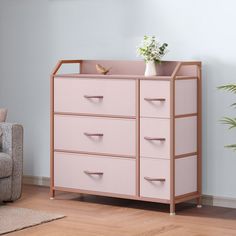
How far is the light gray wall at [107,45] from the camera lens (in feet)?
17.5

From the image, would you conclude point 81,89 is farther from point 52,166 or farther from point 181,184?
point 181,184

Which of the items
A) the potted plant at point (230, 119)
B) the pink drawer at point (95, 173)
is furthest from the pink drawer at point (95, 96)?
the potted plant at point (230, 119)

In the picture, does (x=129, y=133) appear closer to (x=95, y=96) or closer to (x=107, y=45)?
(x=95, y=96)

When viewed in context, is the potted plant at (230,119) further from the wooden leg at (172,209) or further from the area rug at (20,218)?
the area rug at (20,218)

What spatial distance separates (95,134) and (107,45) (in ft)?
2.69

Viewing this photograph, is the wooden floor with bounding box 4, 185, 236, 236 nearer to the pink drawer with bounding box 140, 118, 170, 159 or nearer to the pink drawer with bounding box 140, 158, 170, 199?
the pink drawer with bounding box 140, 158, 170, 199

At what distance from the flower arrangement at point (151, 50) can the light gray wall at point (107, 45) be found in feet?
0.64

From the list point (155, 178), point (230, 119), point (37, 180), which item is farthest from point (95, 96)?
point (37, 180)

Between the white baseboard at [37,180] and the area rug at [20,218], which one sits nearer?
the area rug at [20,218]

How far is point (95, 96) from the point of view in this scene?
5.39 metres

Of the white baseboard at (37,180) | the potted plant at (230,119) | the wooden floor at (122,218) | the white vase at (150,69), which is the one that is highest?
the white vase at (150,69)

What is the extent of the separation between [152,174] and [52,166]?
875mm

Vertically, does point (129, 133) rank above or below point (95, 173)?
above

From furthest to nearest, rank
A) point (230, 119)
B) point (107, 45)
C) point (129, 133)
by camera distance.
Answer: point (107, 45)
point (129, 133)
point (230, 119)
